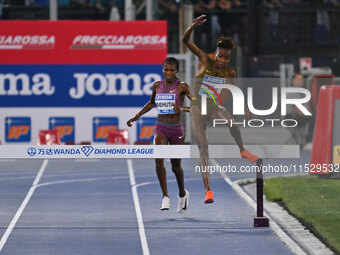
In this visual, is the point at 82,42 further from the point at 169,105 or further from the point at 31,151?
the point at 169,105

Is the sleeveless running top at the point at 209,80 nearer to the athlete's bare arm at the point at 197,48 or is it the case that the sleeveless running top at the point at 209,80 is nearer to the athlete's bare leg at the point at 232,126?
the athlete's bare arm at the point at 197,48

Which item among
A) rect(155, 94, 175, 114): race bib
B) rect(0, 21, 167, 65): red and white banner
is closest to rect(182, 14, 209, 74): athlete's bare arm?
rect(155, 94, 175, 114): race bib

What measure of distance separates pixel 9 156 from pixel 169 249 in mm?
2766

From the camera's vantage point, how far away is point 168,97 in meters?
15.5

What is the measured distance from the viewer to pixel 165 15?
43219 millimetres

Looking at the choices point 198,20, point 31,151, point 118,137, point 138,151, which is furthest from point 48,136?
point 198,20

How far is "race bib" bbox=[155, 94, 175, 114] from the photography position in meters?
15.5

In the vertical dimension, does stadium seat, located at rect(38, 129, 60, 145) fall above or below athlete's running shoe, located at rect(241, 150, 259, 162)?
below

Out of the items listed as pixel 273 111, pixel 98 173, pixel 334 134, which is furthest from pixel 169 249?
pixel 98 173

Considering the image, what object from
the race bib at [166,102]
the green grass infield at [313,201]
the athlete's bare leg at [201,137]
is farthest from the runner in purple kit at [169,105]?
the green grass infield at [313,201]

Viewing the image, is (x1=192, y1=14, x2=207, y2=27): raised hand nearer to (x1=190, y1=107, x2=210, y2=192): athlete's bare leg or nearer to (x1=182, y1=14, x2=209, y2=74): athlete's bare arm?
(x1=182, y1=14, x2=209, y2=74): athlete's bare arm

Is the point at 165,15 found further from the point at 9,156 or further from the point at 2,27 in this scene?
the point at 9,156

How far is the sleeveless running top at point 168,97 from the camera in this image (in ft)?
50.9

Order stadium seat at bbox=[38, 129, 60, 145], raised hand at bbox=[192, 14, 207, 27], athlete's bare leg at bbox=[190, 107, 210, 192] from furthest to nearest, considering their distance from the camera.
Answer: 1. stadium seat at bbox=[38, 129, 60, 145]
2. athlete's bare leg at bbox=[190, 107, 210, 192]
3. raised hand at bbox=[192, 14, 207, 27]
